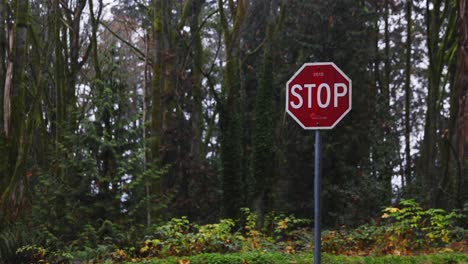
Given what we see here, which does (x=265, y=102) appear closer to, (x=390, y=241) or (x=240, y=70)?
(x=240, y=70)

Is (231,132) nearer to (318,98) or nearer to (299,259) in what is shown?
(299,259)

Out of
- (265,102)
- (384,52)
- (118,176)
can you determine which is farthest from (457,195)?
(384,52)

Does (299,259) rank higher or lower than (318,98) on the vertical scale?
lower

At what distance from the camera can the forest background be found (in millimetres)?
10445

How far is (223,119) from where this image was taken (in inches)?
953

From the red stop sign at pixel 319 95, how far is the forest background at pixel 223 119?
17.2 ft

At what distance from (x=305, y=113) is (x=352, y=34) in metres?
21.2

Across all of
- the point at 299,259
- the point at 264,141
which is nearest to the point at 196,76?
the point at 264,141

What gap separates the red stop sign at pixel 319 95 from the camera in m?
5.75

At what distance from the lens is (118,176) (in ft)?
33.8

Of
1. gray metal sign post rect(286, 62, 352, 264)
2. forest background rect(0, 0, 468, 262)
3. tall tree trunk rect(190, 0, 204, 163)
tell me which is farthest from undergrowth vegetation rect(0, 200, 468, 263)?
tall tree trunk rect(190, 0, 204, 163)

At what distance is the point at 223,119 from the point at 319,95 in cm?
1845

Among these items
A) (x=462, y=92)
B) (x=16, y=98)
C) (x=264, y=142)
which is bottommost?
(x=264, y=142)

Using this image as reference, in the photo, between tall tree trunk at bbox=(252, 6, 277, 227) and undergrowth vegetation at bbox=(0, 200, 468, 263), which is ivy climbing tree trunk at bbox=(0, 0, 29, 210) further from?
tall tree trunk at bbox=(252, 6, 277, 227)
